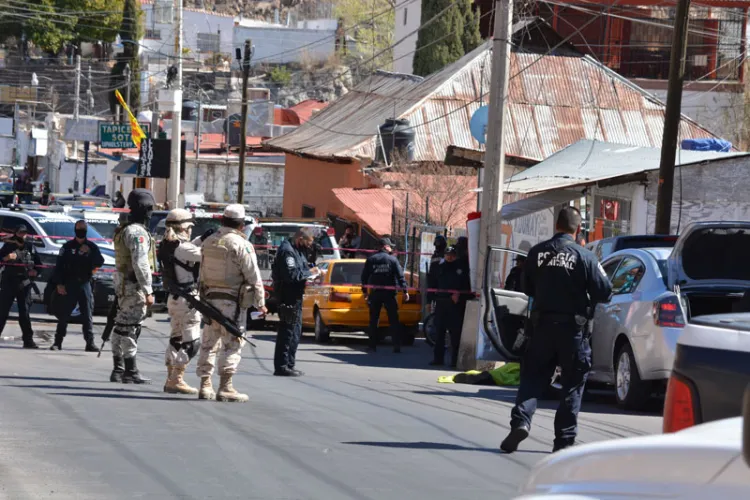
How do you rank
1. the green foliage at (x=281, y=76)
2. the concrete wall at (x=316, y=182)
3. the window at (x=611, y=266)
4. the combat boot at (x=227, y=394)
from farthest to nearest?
the green foliage at (x=281, y=76) → the concrete wall at (x=316, y=182) → the window at (x=611, y=266) → the combat boot at (x=227, y=394)

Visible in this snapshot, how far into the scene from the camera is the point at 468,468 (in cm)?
798

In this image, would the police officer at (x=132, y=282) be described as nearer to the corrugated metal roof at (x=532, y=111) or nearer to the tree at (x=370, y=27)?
the corrugated metal roof at (x=532, y=111)

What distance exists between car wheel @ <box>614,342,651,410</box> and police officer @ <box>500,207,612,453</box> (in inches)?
133

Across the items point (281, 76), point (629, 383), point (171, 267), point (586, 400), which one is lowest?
point (586, 400)

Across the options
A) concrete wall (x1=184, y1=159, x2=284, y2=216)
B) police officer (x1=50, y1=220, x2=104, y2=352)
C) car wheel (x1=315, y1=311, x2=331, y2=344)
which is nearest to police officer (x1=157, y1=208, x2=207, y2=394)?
police officer (x1=50, y1=220, x2=104, y2=352)

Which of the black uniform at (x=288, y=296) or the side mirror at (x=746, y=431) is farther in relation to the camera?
the black uniform at (x=288, y=296)

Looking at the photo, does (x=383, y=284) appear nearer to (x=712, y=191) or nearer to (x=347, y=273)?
(x=347, y=273)

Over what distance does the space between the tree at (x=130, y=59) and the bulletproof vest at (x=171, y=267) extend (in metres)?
65.7

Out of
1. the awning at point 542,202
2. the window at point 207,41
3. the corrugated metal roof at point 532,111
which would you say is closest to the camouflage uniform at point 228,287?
the awning at point 542,202

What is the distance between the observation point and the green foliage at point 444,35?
5388 cm

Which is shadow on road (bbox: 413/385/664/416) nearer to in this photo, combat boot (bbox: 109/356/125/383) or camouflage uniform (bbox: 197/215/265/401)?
camouflage uniform (bbox: 197/215/265/401)

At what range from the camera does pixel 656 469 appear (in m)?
3.14

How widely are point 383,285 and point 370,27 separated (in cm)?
6757

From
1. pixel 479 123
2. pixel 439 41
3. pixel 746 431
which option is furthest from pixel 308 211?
pixel 746 431
